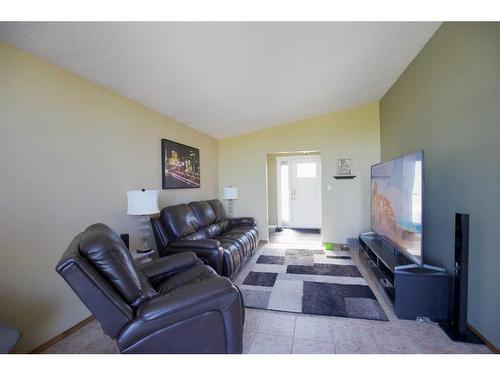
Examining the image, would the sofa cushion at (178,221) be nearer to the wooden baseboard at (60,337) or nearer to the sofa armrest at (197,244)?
the sofa armrest at (197,244)

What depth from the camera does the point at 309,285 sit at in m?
2.71

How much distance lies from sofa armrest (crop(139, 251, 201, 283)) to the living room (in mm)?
12

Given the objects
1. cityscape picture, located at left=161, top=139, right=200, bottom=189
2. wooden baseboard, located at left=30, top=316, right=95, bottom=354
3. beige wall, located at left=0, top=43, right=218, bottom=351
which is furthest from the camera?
cityscape picture, located at left=161, top=139, right=200, bottom=189

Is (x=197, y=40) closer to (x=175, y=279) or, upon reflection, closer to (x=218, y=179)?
(x=175, y=279)

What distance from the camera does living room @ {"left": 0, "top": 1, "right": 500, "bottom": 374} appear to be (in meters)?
1.38

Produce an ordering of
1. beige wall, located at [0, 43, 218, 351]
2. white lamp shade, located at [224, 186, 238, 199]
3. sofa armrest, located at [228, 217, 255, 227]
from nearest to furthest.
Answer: beige wall, located at [0, 43, 218, 351] → sofa armrest, located at [228, 217, 255, 227] → white lamp shade, located at [224, 186, 238, 199]

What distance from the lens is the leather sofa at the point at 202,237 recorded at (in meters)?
2.55

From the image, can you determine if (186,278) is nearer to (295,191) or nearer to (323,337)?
(323,337)

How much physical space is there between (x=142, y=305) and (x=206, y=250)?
1.27 meters

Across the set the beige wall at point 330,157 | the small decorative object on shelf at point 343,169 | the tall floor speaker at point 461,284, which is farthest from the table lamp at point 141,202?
the small decorative object on shelf at point 343,169

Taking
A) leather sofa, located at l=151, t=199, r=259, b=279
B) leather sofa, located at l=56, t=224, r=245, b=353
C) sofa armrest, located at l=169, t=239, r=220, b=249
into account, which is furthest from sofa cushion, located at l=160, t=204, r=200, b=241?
leather sofa, located at l=56, t=224, r=245, b=353

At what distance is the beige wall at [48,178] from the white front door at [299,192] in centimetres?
448

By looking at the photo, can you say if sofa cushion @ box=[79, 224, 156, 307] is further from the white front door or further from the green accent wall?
the white front door
